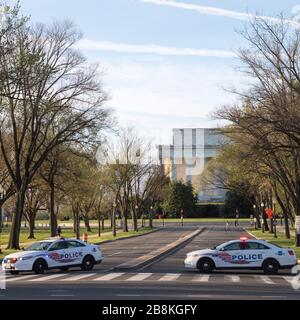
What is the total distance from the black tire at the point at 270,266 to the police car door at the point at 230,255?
1134 millimetres

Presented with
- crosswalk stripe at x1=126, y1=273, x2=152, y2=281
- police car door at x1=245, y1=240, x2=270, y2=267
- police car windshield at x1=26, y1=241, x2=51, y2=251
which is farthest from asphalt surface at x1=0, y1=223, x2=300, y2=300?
police car windshield at x1=26, y1=241, x2=51, y2=251

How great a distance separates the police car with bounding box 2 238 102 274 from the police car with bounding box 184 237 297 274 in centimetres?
437

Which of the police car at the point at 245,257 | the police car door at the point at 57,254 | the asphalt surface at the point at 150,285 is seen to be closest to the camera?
the asphalt surface at the point at 150,285

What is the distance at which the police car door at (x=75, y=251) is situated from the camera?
89.9 feet

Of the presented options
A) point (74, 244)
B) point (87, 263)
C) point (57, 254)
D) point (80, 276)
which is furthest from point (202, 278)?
point (57, 254)

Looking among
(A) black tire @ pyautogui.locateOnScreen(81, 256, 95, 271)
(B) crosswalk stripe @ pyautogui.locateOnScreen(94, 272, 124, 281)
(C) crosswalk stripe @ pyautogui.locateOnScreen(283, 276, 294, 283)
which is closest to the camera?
(B) crosswalk stripe @ pyautogui.locateOnScreen(94, 272, 124, 281)

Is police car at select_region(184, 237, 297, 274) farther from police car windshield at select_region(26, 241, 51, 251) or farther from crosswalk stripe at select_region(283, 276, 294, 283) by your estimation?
police car windshield at select_region(26, 241, 51, 251)

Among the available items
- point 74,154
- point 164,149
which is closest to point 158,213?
point 164,149

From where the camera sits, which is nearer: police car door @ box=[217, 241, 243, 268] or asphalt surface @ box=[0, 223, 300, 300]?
asphalt surface @ box=[0, 223, 300, 300]

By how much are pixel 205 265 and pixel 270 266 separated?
2682 millimetres

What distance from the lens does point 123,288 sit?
1958 centimetres

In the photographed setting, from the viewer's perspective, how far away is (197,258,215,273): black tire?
2703cm

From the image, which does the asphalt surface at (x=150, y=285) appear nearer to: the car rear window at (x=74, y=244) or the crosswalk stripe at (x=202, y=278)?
the crosswalk stripe at (x=202, y=278)

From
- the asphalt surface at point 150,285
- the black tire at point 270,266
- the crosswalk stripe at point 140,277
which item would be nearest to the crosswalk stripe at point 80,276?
the asphalt surface at point 150,285
